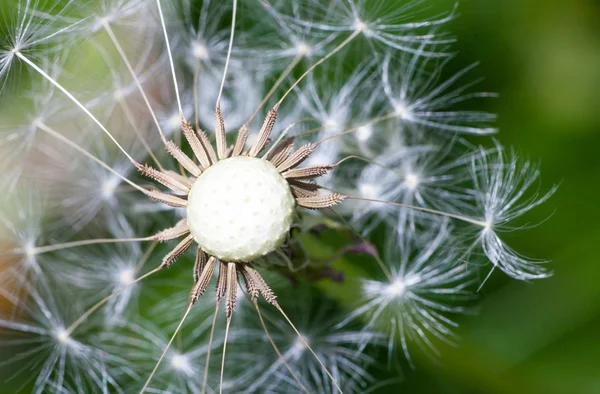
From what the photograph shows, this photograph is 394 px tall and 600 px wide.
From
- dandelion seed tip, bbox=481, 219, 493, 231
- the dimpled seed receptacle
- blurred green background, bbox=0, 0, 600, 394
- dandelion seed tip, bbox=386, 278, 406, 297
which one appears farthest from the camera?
blurred green background, bbox=0, 0, 600, 394

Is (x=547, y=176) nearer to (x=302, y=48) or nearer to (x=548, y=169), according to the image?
(x=548, y=169)

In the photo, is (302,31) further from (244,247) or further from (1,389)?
(1,389)

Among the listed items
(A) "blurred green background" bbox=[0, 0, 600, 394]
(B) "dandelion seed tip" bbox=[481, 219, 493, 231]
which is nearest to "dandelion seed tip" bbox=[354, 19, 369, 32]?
(A) "blurred green background" bbox=[0, 0, 600, 394]

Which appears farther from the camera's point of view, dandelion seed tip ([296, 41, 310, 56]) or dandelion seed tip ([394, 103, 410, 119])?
dandelion seed tip ([296, 41, 310, 56])

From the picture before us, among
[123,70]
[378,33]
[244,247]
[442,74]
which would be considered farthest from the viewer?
[123,70]

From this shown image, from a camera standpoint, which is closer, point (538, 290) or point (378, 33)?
point (378, 33)

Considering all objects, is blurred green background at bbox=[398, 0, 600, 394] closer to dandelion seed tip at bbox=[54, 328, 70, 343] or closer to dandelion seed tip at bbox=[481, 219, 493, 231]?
dandelion seed tip at bbox=[481, 219, 493, 231]

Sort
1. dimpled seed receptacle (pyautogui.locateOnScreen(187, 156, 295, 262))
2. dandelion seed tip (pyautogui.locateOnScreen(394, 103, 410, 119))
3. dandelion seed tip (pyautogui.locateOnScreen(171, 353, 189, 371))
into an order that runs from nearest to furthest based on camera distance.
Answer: dimpled seed receptacle (pyautogui.locateOnScreen(187, 156, 295, 262))
dandelion seed tip (pyautogui.locateOnScreen(394, 103, 410, 119))
dandelion seed tip (pyautogui.locateOnScreen(171, 353, 189, 371))

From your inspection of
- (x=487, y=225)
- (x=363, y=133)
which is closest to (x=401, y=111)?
(x=363, y=133)

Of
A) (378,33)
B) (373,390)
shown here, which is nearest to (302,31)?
(378,33)
